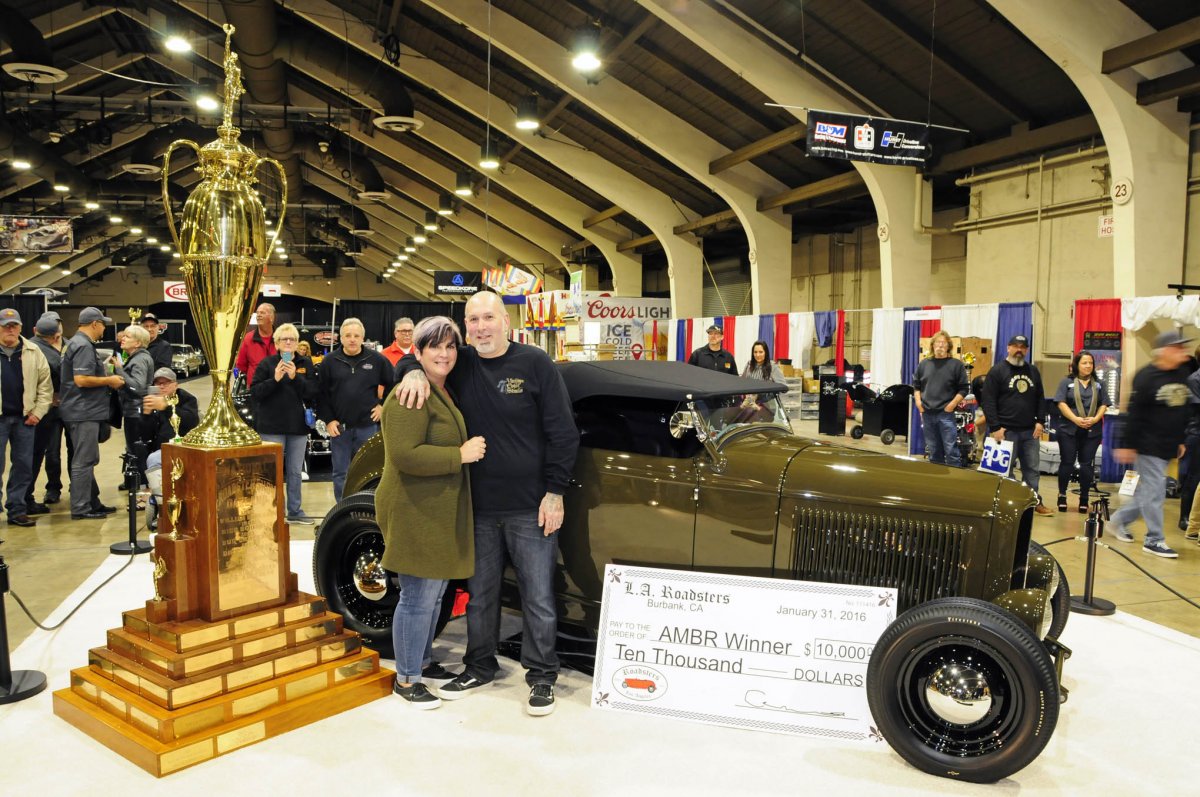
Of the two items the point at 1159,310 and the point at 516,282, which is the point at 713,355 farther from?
the point at 516,282

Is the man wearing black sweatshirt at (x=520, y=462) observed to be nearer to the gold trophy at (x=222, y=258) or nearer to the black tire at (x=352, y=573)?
the black tire at (x=352, y=573)

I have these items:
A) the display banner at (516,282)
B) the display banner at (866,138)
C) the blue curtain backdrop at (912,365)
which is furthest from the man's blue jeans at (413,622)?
the display banner at (516,282)

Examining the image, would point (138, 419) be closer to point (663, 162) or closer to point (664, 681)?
point (664, 681)

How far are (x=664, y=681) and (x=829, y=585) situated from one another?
805mm

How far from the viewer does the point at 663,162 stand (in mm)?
16594

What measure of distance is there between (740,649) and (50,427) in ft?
21.6

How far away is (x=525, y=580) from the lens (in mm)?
3482

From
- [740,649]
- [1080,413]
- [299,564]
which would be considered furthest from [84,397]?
[1080,413]

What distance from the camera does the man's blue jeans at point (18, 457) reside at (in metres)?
6.30

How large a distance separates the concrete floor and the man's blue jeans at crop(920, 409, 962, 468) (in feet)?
3.20

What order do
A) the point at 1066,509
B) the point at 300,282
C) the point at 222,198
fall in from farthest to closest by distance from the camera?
the point at 300,282
the point at 1066,509
the point at 222,198

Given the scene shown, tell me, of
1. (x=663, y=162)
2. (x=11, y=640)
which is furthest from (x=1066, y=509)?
(x=663, y=162)

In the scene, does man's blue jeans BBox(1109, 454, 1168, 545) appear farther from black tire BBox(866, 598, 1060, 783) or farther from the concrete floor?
black tire BBox(866, 598, 1060, 783)

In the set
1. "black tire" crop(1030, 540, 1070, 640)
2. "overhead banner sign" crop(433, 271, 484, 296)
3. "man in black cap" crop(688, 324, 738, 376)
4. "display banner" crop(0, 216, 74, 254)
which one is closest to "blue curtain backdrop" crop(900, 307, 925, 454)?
"man in black cap" crop(688, 324, 738, 376)
